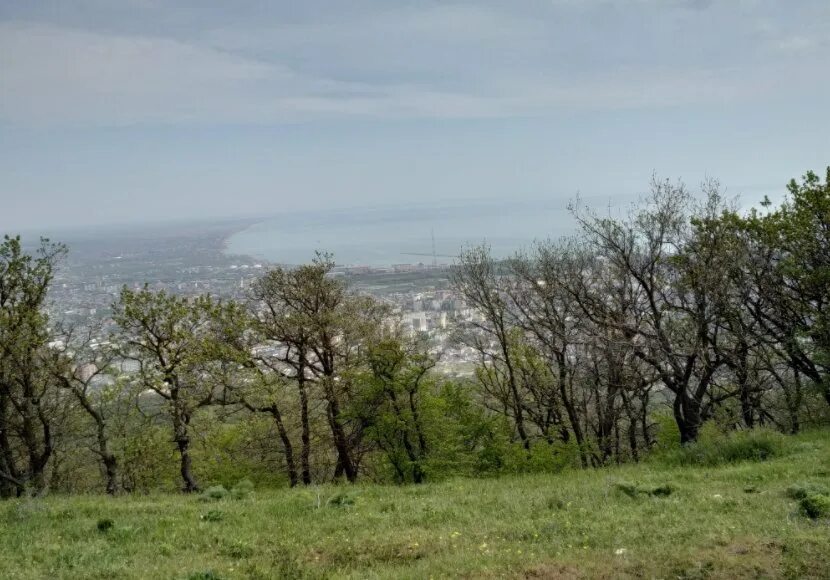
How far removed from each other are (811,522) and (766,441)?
7.24m

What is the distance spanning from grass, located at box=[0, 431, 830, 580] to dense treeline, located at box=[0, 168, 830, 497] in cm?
645

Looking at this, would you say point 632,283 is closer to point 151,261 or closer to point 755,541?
point 755,541

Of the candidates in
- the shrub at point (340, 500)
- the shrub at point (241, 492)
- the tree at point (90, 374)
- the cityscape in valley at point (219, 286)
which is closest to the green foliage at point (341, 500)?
the shrub at point (340, 500)

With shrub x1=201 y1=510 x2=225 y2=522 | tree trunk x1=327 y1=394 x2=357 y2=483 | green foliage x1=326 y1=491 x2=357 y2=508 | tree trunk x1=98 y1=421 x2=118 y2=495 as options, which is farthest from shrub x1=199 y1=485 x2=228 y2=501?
tree trunk x1=98 y1=421 x2=118 y2=495

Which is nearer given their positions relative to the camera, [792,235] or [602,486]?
[602,486]

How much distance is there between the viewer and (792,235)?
739 inches

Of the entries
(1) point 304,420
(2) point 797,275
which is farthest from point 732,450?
(1) point 304,420

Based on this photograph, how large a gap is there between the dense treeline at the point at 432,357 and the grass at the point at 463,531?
6.45 meters

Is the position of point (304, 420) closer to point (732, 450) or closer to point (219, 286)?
point (732, 450)

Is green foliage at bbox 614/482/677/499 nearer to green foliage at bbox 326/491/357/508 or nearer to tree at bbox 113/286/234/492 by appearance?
green foliage at bbox 326/491/357/508

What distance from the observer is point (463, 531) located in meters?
9.95

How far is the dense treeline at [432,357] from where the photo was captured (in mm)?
19078

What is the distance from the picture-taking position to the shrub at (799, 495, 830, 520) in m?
8.87

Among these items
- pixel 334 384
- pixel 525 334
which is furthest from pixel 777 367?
pixel 334 384
